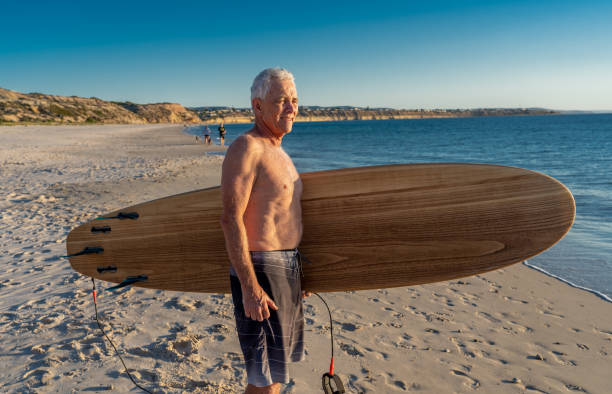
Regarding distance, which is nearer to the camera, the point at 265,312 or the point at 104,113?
the point at 265,312

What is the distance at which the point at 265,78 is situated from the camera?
1.54 metres

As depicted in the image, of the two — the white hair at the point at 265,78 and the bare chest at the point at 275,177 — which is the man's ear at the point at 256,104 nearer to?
the white hair at the point at 265,78

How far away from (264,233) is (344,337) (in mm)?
1679

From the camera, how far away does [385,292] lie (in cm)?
382

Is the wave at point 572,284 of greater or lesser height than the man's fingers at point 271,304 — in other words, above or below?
below

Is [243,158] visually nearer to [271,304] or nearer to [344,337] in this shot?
[271,304]

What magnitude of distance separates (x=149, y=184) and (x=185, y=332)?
23.9 feet

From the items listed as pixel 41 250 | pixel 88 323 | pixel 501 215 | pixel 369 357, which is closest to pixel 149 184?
pixel 41 250

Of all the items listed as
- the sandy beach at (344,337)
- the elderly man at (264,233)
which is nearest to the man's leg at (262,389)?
the elderly man at (264,233)

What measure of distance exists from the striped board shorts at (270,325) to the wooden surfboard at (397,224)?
501 mm

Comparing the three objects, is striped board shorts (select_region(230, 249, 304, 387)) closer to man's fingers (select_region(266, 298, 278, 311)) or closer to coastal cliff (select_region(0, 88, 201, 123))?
man's fingers (select_region(266, 298, 278, 311))

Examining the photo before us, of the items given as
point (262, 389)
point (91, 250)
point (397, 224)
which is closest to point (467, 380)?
point (397, 224)

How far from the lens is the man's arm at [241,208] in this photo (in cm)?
144

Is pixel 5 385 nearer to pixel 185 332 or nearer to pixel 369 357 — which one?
pixel 185 332
